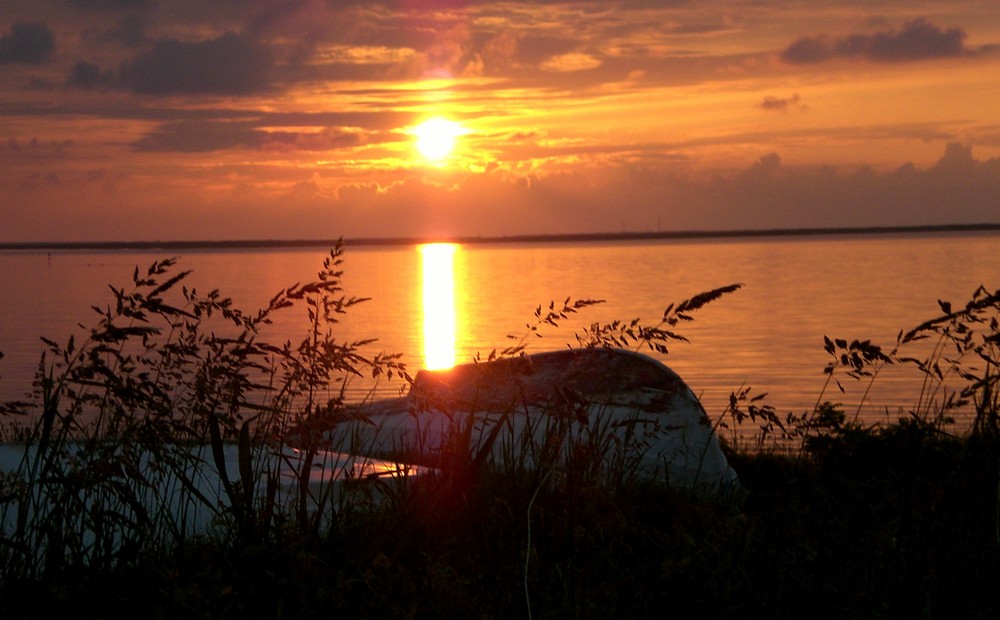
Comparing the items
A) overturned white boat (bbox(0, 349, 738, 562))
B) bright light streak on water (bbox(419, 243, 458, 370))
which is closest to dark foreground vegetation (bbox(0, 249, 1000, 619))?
overturned white boat (bbox(0, 349, 738, 562))

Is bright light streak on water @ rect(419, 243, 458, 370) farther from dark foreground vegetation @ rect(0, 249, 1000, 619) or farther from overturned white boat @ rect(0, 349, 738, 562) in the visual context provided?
dark foreground vegetation @ rect(0, 249, 1000, 619)

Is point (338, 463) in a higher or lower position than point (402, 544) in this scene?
higher

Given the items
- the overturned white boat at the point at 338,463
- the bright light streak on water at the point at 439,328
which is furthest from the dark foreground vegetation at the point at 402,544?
the bright light streak on water at the point at 439,328

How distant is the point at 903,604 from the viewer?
2.95 meters

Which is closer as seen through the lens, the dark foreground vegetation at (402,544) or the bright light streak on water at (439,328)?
the dark foreground vegetation at (402,544)

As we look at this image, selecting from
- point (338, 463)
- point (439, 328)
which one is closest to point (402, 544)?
point (338, 463)

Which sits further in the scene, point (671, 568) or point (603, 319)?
point (603, 319)

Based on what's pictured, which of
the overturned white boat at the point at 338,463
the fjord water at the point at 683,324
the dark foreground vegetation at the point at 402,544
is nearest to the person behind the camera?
the dark foreground vegetation at the point at 402,544

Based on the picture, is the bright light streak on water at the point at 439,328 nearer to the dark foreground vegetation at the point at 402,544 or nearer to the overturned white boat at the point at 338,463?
the overturned white boat at the point at 338,463

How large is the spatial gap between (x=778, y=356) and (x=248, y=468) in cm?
1992

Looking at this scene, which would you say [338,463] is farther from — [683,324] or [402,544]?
[683,324]

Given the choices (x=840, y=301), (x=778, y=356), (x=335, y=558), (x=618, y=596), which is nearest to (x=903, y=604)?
(x=618, y=596)

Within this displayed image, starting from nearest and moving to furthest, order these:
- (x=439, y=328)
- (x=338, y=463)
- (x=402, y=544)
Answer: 1. (x=402, y=544)
2. (x=338, y=463)
3. (x=439, y=328)

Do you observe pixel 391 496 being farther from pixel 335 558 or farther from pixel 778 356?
pixel 778 356
